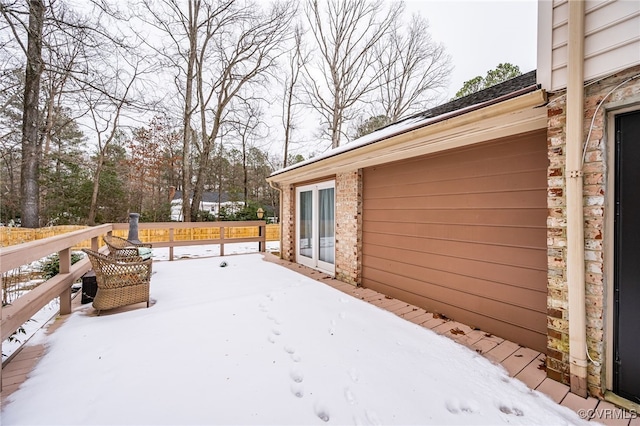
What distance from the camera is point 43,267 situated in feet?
17.0

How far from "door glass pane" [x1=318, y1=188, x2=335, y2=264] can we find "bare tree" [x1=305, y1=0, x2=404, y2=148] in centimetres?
846

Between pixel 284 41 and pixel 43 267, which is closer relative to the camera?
pixel 43 267

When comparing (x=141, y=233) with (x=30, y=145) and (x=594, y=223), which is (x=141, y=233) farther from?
(x=594, y=223)

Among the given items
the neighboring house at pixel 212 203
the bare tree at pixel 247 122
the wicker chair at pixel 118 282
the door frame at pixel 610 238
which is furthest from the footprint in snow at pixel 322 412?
the neighboring house at pixel 212 203

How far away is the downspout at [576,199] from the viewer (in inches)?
71.6

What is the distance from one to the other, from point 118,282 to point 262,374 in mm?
2322

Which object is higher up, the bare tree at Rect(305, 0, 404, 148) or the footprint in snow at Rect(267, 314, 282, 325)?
the bare tree at Rect(305, 0, 404, 148)

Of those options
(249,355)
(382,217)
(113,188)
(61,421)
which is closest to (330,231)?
(382,217)

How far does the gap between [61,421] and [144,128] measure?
1576 centimetres

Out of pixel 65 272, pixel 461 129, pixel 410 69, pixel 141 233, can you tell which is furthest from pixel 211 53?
pixel 461 129

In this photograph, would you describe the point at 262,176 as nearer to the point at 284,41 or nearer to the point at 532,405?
the point at 284,41

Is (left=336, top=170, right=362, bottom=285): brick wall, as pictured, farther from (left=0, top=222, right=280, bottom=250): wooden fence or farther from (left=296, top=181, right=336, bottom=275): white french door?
(left=0, top=222, right=280, bottom=250): wooden fence

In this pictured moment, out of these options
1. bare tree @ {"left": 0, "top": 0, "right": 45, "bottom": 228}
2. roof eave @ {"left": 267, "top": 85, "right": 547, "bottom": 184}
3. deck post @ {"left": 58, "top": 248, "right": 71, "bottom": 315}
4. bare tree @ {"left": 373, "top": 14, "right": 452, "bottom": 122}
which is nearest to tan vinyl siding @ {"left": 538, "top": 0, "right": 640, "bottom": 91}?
roof eave @ {"left": 267, "top": 85, "right": 547, "bottom": 184}

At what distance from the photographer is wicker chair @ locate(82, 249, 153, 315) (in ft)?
10.0
